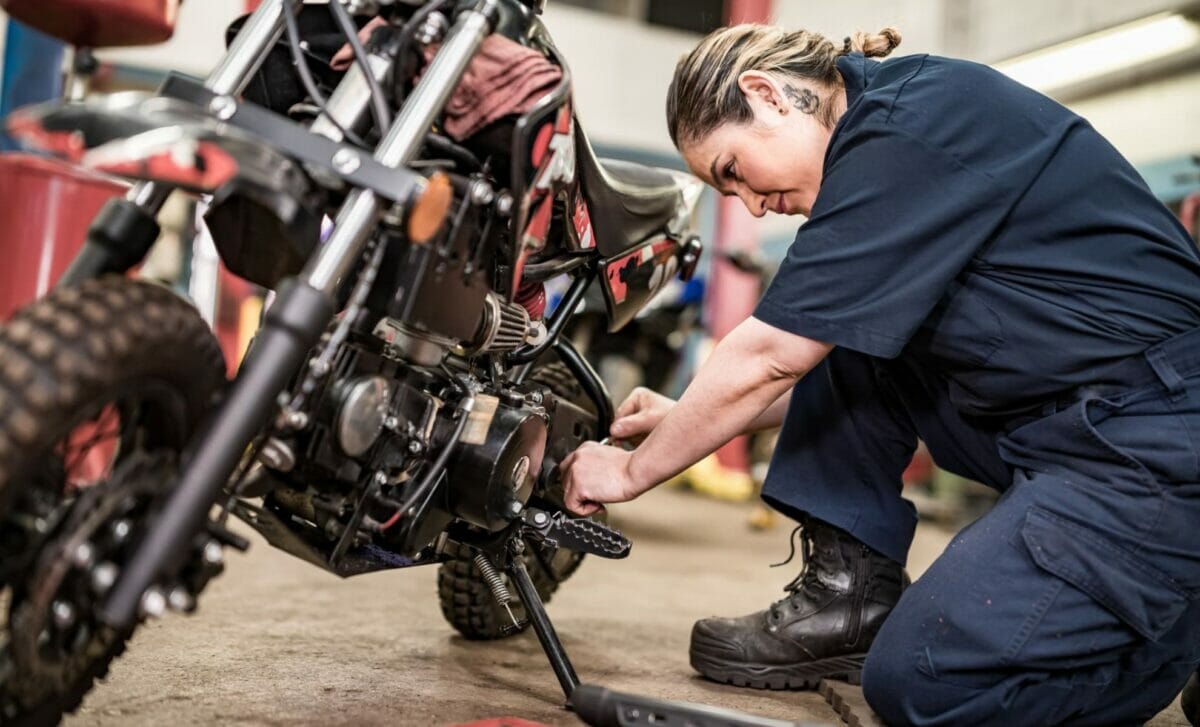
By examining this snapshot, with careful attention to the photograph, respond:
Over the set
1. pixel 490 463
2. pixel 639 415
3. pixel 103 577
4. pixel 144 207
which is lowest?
pixel 639 415

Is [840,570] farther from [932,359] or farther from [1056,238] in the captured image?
[1056,238]

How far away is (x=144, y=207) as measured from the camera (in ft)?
3.47

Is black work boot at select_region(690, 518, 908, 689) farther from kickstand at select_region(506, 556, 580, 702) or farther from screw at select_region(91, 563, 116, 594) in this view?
screw at select_region(91, 563, 116, 594)

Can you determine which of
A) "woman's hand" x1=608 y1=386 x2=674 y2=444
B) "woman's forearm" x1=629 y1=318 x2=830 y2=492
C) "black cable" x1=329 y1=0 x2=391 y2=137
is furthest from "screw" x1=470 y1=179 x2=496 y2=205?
"woman's hand" x1=608 y1=386 x2=674 y2=444

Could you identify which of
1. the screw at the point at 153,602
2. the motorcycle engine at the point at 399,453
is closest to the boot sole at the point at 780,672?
the motorcycle engine at the point at 399,453

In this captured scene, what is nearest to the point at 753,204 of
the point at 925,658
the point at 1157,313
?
the point at 1157,313

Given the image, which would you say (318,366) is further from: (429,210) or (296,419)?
(429,210)

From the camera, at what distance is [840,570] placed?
5.26 ft

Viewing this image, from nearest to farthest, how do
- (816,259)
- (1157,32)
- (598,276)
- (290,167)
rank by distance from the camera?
1. (290,167)
2. (816,259)
3. (598,276)
4. (1157,32)

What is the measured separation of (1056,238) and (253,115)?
968 mm

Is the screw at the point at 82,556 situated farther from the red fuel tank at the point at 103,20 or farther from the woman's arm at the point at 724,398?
the red fuel tank at the point at 103,20

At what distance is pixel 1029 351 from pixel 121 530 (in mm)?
1060

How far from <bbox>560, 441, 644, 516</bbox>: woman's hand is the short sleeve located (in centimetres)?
30

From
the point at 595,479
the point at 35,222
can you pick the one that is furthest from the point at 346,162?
the point at 35,222
